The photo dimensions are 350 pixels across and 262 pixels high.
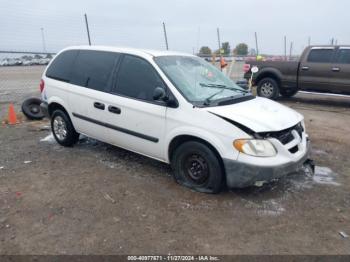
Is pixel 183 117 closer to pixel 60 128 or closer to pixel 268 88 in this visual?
pixel 60 128

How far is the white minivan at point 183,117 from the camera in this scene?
3912 millimetres

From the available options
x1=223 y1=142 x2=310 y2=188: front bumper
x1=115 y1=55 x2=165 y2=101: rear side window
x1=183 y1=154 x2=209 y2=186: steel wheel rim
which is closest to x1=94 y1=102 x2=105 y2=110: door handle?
x1=115 y1=55 x2=165 y2=101: rear side window

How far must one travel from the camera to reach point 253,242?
3324 millimetres

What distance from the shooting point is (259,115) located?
4.15m

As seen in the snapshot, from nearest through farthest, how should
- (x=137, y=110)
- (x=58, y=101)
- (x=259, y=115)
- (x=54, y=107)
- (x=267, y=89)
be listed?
(x=259, y=115) → (x=137, y=110) → (x=58, y=101) → (x=54, y=107) → (x=267, y=89)

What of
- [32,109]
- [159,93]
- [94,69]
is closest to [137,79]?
[159,93]

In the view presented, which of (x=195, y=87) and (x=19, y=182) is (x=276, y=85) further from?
(x=19, y=182)

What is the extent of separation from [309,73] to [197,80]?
289 inches

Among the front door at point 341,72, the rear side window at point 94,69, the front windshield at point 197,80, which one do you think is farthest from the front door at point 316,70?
the rear side window at point 94,69

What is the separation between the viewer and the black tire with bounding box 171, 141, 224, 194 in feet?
13.3

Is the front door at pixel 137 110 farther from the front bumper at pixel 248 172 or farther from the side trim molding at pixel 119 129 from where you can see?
the front bumper at pixel 248 172

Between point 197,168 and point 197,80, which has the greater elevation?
point 197,80

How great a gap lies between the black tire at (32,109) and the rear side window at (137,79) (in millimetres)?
4387

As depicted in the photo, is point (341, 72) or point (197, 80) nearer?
point (197, 80)
